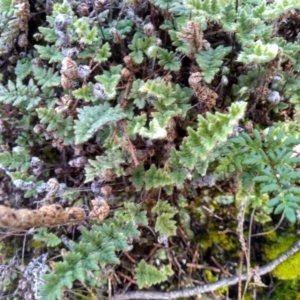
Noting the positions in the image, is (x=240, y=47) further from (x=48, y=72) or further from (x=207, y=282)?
(x=207, y=282)

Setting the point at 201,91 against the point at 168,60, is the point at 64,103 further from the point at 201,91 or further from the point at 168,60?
the point at 201,91

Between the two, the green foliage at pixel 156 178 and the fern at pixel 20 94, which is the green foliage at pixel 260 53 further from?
the fern at pixel 20 94

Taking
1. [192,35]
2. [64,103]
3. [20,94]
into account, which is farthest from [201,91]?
[20,94]

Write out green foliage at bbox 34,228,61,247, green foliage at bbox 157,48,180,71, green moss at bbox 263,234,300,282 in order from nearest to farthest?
green foliage at bbox 157,48,180,71, green foliage at bbox 34,228,61,247, green moss at bbox 263,234,300,282

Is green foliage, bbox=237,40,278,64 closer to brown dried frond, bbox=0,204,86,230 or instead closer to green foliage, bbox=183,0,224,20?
green foliage, bbox=183,0,224,20

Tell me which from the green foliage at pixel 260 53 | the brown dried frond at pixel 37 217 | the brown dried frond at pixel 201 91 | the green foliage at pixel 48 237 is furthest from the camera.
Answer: the green foliage at pixel 48 237

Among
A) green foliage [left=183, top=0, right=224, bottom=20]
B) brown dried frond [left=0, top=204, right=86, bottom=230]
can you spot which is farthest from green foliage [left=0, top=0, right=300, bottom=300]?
brown dried frond [left=0, top=204, right=86, bottom=230]

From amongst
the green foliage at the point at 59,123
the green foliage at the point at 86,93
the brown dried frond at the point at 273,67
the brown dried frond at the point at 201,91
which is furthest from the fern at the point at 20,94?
the brown dried frond at the point at 273,67
